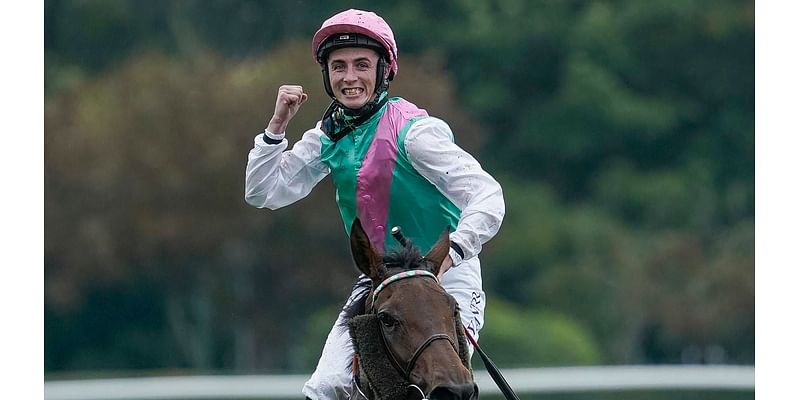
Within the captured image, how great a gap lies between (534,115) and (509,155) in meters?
0.88

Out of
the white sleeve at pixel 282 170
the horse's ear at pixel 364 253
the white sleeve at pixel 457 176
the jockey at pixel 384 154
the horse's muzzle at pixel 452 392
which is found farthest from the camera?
the white sleeve at pixel 282 170

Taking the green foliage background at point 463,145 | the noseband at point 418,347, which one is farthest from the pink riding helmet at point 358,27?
the green foliage background at point 463,145

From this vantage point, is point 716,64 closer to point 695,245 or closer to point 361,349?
point 695,245

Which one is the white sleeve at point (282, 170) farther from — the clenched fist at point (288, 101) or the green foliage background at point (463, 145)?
the green foliage background at point (463, 145)

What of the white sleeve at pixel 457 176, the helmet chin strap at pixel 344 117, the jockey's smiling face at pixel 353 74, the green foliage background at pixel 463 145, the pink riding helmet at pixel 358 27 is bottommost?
the green foliage background at pixel 463 145

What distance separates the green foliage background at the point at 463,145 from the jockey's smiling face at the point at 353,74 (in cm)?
1189

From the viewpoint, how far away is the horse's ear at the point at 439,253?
3.89 m

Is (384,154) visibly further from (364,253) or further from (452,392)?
(452,392)

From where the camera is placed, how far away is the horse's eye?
375 centimetres

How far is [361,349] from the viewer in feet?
12.7

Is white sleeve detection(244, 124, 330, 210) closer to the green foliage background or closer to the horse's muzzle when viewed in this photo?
the horse's muzzle

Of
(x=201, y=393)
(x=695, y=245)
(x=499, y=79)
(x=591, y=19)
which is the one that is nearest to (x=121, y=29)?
(x=499, y=79)

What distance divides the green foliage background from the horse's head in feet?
40.9

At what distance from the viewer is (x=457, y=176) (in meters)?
4.30
